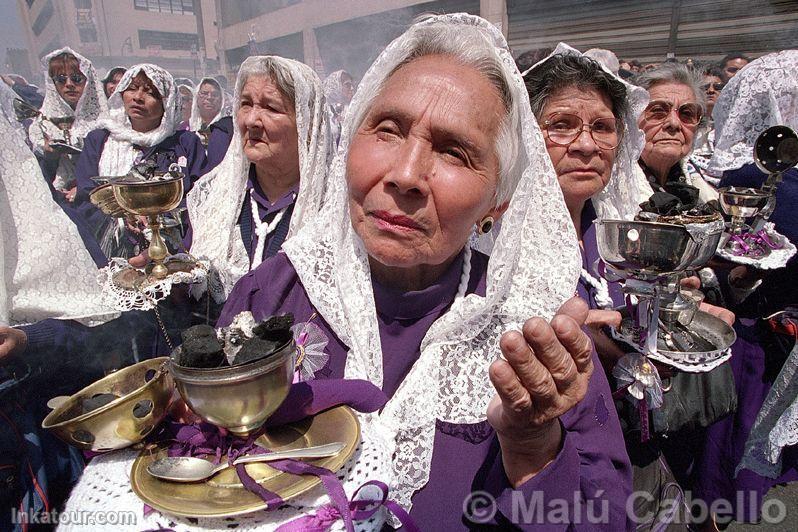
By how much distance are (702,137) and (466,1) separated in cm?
920

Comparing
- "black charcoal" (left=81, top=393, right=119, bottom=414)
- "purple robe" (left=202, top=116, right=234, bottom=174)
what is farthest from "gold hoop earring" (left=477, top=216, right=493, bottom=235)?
"purple robe" (left=202, top=116, right=234, bottom=174)

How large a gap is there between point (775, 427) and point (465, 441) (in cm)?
262

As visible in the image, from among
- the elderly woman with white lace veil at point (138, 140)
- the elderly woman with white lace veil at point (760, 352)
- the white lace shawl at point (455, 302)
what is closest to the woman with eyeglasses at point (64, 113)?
the elderly woman with white lace veil at point (138, 140)

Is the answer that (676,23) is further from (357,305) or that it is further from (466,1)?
(357,305)

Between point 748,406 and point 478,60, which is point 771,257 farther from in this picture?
point 478,60

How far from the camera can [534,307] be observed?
1443mm

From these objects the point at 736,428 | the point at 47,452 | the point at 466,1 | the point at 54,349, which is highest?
the point at 466,1

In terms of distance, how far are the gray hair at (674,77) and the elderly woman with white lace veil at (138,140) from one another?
3.90 metres

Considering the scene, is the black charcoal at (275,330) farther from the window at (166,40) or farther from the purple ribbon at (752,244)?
the window at (166,40)

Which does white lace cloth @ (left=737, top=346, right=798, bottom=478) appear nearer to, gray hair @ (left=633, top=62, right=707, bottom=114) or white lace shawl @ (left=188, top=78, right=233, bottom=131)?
gray hair @ (left=633, top=62, right=707, bottom=114)

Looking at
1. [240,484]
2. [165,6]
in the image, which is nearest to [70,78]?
[240,484]

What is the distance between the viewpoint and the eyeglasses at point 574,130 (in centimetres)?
203

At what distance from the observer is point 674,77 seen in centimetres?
305

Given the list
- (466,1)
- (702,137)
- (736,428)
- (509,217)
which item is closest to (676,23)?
(466,1)
